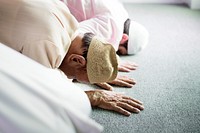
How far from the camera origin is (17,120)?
18.2 inches

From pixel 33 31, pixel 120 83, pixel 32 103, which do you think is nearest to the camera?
pixel 32 103

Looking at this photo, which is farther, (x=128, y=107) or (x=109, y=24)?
(x=109, y=24)

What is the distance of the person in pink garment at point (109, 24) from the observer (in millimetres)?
1321

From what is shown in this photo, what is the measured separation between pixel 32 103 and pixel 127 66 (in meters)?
0.93

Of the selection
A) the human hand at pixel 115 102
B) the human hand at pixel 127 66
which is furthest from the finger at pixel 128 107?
the human hand at pixel 127 66

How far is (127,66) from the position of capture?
138 cm

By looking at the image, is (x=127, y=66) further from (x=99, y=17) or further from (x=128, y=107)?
(x=128, y=107)

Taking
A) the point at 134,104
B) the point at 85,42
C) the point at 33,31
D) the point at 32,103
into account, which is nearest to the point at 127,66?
the point at 134,104

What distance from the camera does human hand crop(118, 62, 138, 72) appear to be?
1.36 meters

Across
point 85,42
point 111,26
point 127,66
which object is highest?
point 85,42

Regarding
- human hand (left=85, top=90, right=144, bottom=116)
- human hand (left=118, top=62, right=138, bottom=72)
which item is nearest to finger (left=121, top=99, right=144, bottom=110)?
human hand (left=85, top=90, right=144, bottom=116)

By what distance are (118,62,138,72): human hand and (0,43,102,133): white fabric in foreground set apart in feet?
2.68

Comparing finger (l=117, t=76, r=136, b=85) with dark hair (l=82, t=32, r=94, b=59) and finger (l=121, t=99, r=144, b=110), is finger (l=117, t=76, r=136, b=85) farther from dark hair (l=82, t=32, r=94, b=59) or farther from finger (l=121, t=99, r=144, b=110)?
dark hair (l=82, t=32, r=94, b=59)

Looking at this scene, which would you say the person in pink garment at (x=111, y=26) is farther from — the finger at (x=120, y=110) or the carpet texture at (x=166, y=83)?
the finger at (x=120, y=110)
